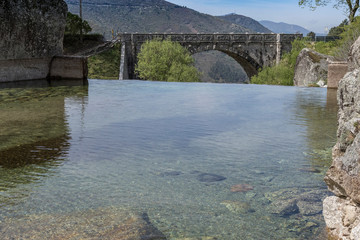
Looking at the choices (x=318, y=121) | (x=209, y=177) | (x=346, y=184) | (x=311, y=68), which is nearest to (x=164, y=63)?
(x=311, y=68)

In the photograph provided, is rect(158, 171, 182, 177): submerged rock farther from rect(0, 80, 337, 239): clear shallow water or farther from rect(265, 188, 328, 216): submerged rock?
rect(265, 188, 328, 216): submerged rock

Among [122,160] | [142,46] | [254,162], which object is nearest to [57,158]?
[122,160]

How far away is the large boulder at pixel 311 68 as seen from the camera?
957 inches

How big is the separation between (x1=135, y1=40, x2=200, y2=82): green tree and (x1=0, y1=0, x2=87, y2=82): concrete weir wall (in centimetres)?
3088

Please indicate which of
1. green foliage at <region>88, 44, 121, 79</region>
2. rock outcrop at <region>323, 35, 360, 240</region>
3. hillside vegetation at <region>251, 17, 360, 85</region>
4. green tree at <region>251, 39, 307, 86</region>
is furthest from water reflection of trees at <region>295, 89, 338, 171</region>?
green tree at <region>251, 39, 307, 86</region>

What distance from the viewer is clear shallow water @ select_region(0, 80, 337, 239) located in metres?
4.81

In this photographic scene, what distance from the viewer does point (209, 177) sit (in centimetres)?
602

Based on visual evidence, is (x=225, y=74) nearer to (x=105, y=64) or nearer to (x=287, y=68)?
(x=287, y=68)

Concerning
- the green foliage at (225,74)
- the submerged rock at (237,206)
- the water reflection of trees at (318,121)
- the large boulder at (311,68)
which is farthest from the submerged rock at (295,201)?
the green foliage at (225,74)

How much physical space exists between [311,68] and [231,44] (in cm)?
2814

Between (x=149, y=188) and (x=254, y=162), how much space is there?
195 centimetres

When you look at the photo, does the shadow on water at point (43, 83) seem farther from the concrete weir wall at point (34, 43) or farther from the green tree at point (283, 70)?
the green tree at point (283, 70)

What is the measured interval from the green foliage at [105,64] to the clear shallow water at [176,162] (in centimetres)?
3221

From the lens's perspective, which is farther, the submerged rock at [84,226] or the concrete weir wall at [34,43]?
the concrete weir wall at [34,43]
